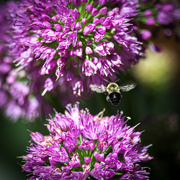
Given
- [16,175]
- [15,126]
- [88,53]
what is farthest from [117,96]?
[15,126]

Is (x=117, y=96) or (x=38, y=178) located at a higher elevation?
(x=117, y=96)

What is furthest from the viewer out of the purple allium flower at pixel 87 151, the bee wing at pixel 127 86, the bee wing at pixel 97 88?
the bee wing at pixel 127 86

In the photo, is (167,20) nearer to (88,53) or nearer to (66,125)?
(88,53)

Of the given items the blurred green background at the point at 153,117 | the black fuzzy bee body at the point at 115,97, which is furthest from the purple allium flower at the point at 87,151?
the blurred green background at the point at 153,117

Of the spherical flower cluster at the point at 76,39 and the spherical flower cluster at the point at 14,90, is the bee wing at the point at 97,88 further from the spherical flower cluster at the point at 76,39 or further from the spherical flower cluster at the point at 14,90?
the spherical flower cluster at the point at 14,90

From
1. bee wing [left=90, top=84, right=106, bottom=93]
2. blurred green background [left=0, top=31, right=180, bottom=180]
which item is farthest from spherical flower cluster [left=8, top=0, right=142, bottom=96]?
blurred green background [left=0, top=31, right=180, bottom=180]
